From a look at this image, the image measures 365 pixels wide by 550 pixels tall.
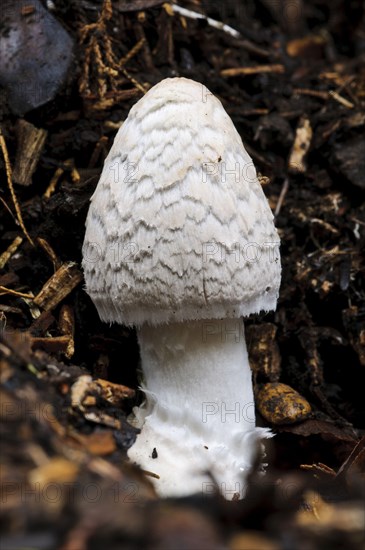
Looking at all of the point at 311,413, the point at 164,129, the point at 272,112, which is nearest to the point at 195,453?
the point at 311,413

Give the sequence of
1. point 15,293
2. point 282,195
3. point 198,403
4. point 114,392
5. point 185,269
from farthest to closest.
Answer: point 282,195 < point 15,293 < point 198,403 < point 114,392 < point 185,269

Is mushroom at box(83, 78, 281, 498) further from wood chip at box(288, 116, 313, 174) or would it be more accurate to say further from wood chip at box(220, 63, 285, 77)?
wood chip at box(220, 63, 285, 77)

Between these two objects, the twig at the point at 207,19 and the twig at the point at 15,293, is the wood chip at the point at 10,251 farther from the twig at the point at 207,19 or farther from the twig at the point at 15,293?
the twig at the point at 207,19

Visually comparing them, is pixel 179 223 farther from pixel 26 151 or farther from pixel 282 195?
pixel 282 195

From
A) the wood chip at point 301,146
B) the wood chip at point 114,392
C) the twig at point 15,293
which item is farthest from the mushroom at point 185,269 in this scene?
the wood chip at point 301,146

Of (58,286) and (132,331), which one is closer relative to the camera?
(58,286)

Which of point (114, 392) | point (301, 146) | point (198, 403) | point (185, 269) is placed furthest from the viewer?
point (301, 146)

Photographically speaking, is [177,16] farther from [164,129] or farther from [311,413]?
[311,413]

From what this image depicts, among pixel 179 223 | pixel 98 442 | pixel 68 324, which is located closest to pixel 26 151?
pixel 68 324
